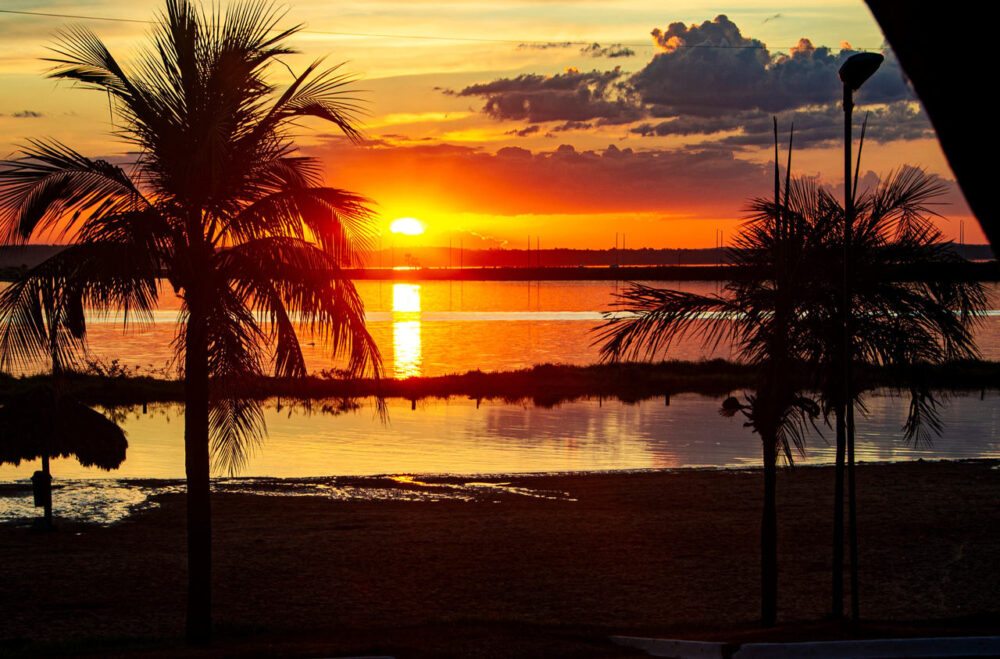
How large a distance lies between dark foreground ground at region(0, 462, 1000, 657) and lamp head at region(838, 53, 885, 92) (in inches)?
236

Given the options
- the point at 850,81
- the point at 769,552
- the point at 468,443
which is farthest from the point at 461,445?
the point at 850,81

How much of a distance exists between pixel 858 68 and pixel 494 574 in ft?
31.2

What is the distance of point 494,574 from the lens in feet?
49.4

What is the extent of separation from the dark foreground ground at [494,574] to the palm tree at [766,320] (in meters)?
1.67

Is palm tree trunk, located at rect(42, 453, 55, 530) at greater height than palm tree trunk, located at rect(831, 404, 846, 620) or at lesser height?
lesser

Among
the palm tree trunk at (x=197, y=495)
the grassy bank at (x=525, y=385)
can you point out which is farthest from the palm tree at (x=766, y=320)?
the grassy bank at (x=525, y=385)

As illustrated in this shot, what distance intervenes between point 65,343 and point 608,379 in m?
51.5

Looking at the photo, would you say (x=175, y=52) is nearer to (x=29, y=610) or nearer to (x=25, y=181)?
(x=25, y=181)

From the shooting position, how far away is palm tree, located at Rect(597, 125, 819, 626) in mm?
10719

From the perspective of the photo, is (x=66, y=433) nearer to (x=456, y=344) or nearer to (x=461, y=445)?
(x=461, y=445)

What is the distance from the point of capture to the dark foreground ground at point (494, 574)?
10.8 meters

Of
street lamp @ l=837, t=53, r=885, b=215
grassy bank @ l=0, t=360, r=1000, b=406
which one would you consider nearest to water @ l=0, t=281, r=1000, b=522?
grassy bank @ l=0, t=360, r=1000, b=406

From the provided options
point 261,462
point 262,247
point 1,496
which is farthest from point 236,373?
point 261,462

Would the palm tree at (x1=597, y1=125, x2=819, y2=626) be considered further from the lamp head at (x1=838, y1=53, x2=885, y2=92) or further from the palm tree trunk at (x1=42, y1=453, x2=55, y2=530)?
the palm tree trunk at (x1=42, y1=453, x2=55, y2=530)
